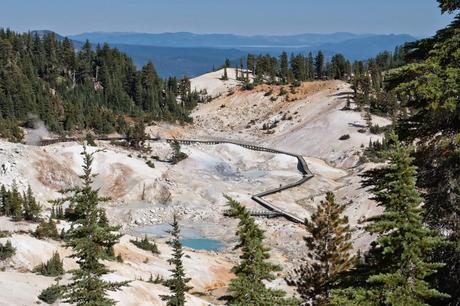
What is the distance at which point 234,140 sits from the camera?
119 m

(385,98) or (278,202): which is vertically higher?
(385,98)

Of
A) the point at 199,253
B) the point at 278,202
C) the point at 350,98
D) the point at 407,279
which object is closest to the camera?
the point at 407,279

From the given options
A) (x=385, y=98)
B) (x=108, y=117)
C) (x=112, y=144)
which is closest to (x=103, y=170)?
(x=112, y=144)

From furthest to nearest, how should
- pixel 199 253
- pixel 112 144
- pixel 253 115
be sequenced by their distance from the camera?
pixel 253 115 → pixel 112 144 → pixel 199 253

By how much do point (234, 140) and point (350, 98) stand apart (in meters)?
29.1

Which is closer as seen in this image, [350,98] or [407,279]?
[407,279]

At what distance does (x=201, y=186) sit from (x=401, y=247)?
67.9 meters

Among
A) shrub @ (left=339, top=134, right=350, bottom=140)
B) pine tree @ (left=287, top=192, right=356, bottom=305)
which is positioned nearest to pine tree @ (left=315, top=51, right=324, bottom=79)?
shrub @ (left=339, top=134, right=350, bottom=140)

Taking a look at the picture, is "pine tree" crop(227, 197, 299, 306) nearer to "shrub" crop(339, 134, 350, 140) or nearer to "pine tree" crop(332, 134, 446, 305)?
"pine tree" crop(332, 134, 446, 305)

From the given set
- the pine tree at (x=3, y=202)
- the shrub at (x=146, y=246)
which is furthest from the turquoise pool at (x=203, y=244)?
the pine tree at (x=3, y=202)

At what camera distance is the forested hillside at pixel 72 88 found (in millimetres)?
107312

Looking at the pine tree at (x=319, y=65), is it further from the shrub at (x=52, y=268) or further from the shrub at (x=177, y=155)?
the shrub at (x=52, y=268)

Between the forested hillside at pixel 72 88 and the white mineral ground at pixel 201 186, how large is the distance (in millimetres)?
13756

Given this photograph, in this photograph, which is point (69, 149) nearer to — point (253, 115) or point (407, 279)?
point (253, 115)
